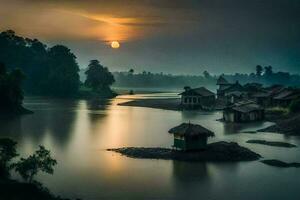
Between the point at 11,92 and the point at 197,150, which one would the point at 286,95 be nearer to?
the point at 197,150

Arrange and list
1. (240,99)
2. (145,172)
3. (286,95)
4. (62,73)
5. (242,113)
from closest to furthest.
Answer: (145,172) < (242,113) < (286,95) < (240,99) < (62,73)

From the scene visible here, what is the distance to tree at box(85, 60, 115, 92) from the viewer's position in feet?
556

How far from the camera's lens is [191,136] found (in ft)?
153

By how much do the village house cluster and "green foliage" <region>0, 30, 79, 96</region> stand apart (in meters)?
57.1

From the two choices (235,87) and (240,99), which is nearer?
(240,99)

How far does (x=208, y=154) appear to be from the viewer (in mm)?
46406

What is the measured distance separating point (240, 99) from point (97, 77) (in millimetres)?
73476

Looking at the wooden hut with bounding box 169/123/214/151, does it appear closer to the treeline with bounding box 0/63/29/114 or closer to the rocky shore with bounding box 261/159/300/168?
the rocky shore with bounding box 261/159/300/168

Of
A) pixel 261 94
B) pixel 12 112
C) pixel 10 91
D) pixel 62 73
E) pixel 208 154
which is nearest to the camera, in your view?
pixel 208 154

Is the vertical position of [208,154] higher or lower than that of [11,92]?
lower

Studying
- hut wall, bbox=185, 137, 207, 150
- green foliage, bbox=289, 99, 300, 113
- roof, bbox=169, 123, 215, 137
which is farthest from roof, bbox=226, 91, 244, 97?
roof, bbox=169, 123, 215, 137

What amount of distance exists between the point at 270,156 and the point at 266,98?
189 feet

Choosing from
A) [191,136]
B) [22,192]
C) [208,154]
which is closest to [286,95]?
[208,154]

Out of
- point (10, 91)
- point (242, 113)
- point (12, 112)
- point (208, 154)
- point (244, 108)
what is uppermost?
point (10, 91)
